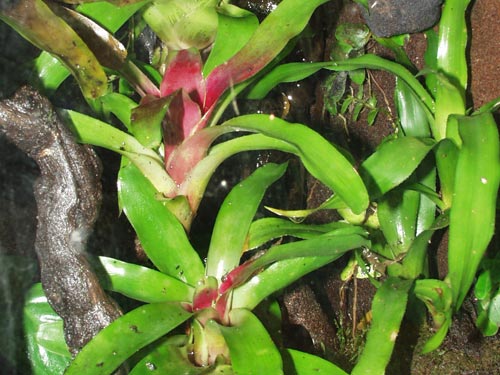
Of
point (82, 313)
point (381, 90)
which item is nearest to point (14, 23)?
point (82, 313)

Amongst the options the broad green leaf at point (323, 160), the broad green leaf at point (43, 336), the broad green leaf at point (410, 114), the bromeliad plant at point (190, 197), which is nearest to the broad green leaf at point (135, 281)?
the bromeliad plant at point (190, 197)

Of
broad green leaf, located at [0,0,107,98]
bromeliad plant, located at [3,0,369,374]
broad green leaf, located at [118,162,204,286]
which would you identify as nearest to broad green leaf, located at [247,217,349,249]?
bromeliad plant, located at [3,0,369,374]

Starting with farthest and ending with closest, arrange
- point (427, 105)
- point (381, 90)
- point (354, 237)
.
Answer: point (381, 90)
point (427, 105)
point (354, 237)

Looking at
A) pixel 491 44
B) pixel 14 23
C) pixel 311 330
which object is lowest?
pixel 311 330

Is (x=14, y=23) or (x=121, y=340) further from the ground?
(x=14, y=23)

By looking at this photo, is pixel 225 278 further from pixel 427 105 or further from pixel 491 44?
pixel 491 44

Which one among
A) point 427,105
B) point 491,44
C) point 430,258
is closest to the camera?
point 427,105

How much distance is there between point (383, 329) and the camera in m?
1.21

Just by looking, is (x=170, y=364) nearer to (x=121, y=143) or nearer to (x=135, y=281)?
(x=135, y=281)

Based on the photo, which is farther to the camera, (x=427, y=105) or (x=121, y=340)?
(x=427, y=105)

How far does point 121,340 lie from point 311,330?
0.69 metres

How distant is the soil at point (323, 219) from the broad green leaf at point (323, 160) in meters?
0.49

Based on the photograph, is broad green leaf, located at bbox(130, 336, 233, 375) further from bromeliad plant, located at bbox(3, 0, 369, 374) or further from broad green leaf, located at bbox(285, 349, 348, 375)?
broad green leaf, located at bbox(285, 349, 348, 375)

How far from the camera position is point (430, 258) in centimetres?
195
